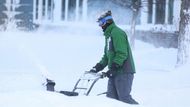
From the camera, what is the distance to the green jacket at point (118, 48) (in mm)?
8023

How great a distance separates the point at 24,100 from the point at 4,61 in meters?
12.5

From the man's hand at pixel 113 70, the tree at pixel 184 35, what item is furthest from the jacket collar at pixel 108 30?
the tree at pixel 184 35

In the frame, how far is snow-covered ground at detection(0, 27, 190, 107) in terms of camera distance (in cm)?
681

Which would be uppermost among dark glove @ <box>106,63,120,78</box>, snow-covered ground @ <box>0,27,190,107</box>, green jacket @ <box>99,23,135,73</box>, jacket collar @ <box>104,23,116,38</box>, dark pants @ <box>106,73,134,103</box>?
jacket collar @ <box>104,23,116,38</box>

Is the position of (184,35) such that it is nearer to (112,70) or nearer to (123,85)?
(123,85)

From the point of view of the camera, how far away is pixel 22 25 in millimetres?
29266

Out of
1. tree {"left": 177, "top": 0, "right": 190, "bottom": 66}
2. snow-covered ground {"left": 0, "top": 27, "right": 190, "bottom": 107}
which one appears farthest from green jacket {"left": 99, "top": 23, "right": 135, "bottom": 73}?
tree {"left": 177, "top": 0, "right": 190, "bottom": 66}

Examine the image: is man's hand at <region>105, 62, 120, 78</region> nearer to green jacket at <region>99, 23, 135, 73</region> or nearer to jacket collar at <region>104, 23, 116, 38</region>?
green jacket at <region>99, 23, 135, 73</region>

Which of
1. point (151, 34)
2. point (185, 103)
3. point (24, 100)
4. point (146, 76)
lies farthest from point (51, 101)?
point (151, 34)

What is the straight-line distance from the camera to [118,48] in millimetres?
8031

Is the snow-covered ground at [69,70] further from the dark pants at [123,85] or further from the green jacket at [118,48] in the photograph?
the green jacket at [118,48]

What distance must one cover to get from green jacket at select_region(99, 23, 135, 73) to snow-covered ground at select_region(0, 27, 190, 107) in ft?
2.54

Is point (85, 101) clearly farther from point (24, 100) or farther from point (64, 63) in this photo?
point (64, 63)

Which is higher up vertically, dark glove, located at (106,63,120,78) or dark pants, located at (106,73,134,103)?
dark glove, located at (106,63,120,78)
